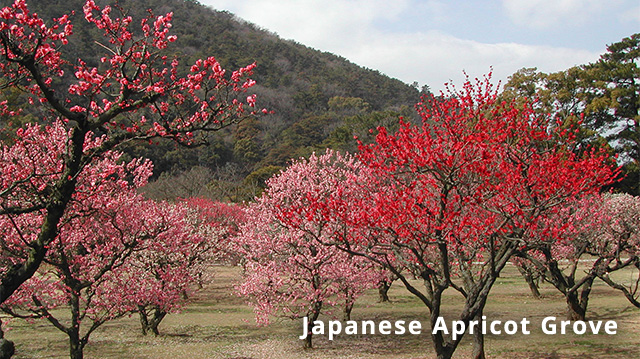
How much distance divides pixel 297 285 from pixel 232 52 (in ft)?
358

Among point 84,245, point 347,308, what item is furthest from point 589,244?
point 84,245

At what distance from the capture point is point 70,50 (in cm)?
7719

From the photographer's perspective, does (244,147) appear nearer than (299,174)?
No

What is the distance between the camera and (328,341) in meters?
17.7

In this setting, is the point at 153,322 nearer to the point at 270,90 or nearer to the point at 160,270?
the point at 160,270

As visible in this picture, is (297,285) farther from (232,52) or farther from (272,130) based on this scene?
(232,52)

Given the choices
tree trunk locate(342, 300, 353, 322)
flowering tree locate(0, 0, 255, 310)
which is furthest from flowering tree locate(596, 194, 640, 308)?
flowering tree locate(0, 0, 255, 310)

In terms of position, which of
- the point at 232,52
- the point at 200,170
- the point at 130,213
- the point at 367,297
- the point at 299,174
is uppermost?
the point at 232,52

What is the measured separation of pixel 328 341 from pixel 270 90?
323ft

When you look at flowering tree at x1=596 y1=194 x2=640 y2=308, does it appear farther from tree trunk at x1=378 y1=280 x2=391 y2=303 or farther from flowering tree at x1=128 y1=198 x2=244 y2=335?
flowering tree at x1=128 y1=198 x2=244 y2=335

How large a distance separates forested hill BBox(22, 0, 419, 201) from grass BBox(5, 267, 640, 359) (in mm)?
36827

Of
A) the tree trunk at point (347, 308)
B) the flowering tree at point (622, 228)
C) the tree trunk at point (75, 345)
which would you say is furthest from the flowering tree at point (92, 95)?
the flowering tree at point (622, 228)

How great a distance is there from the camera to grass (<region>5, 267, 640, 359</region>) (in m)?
15.5

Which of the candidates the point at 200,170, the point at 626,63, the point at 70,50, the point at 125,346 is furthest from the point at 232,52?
the point at 125,346
